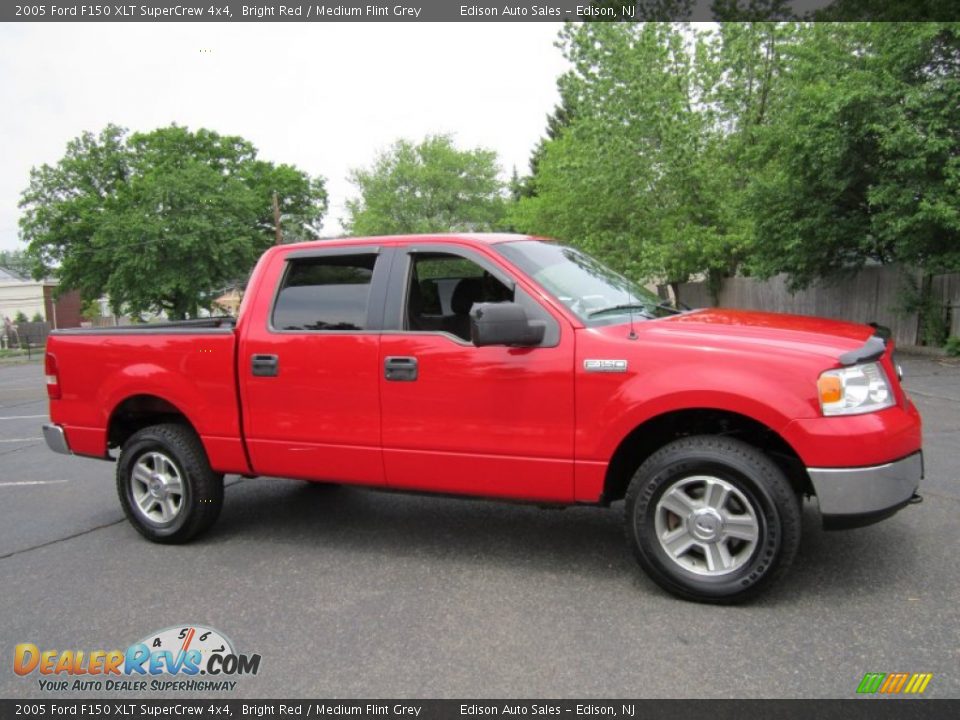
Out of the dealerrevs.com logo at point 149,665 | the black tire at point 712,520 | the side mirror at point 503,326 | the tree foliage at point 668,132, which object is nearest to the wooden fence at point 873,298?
the tree foliage at point 668,132

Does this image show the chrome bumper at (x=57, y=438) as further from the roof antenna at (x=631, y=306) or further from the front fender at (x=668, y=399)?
the roof antenna at (x=631, y=306)

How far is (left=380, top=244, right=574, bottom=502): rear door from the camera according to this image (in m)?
3.77

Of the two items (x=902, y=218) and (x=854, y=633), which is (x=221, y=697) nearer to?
(x=854, y=633)

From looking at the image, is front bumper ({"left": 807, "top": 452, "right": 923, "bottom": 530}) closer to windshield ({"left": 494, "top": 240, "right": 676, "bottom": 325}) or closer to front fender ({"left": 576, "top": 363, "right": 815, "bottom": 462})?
front fender ({"left": 576, "top": 363, "right": 815, "bottom": 462})

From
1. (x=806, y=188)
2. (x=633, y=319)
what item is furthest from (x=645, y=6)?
(x=633, y=319)

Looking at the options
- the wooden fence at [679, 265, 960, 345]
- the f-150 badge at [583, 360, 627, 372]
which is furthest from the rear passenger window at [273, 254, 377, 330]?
the wooden fence at [679, 265, 960, 345]

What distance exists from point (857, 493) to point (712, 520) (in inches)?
25.7

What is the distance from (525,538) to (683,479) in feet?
4.69

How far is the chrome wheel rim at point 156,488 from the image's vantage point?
15.9 feet

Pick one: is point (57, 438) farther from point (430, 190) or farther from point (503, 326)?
point (430, 190)

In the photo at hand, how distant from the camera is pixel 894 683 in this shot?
2814 mm

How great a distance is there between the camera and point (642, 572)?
13.1 feet

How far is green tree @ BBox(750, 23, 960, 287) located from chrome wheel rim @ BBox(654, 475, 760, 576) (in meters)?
10.4

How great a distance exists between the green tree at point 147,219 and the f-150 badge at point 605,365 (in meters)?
36.4
